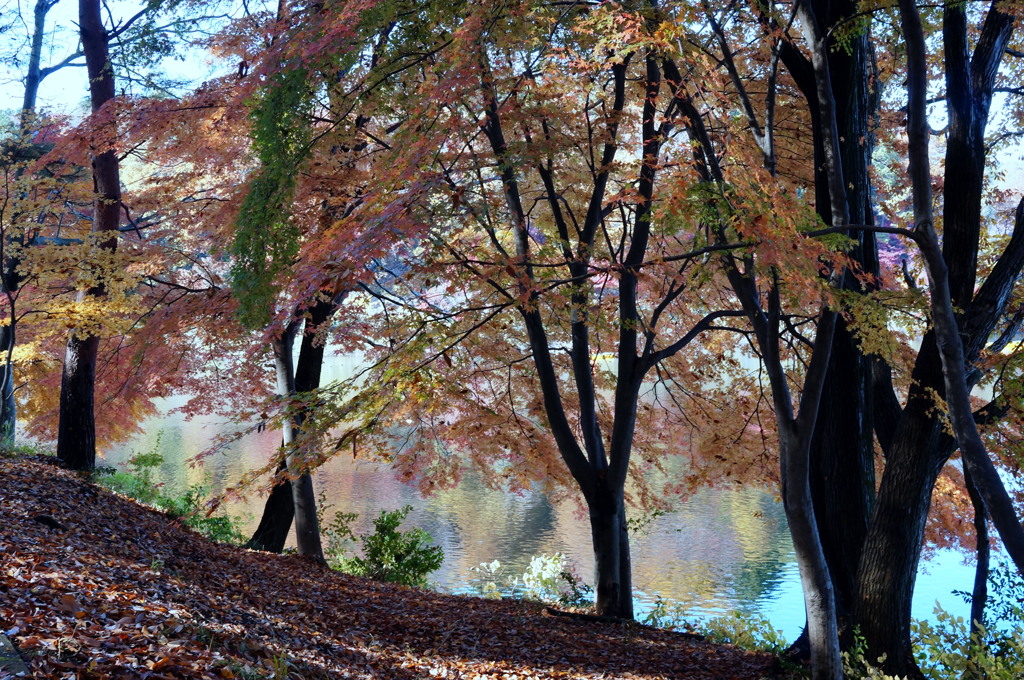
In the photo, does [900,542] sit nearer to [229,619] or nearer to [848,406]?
[848,406]

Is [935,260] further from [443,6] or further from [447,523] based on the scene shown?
[447,523]

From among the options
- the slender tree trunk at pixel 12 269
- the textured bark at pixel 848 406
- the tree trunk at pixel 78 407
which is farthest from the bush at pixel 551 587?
the slender tree trunk at pixel 12 269

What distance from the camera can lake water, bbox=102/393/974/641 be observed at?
1252 cm

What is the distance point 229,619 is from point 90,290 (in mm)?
5523

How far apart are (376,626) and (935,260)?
4813 mm

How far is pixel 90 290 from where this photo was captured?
8883 mm

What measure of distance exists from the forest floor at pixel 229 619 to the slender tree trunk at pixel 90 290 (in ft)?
1.81

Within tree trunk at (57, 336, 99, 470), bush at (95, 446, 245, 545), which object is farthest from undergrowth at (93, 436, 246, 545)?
tree trunk at (57, 336, 99, 470)

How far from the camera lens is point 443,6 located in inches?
254

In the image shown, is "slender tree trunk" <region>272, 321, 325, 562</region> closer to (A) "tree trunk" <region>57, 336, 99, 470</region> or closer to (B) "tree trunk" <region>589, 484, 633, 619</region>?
(A) "tree trunk" <region>57, 336, 99, 470</region>

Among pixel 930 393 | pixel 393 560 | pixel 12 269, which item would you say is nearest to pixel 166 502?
pixel 393 560

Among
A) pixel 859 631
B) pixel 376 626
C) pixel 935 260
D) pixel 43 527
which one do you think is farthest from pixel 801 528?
pixel 43 527

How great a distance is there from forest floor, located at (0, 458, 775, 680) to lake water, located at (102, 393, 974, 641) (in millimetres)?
3196

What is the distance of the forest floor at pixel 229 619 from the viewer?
11.9 ft
